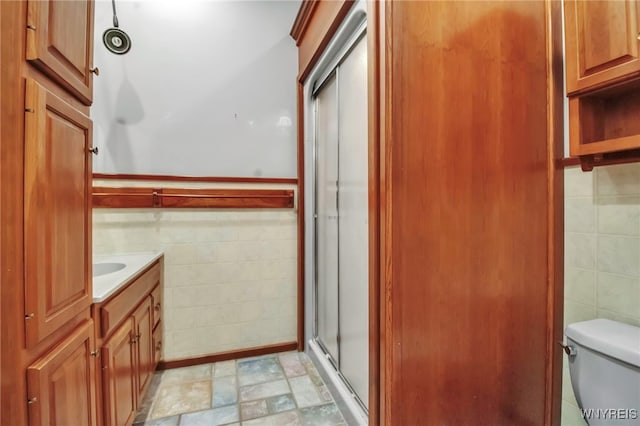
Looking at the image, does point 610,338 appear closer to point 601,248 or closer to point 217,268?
point 601,248

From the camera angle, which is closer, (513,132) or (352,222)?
(513,132)

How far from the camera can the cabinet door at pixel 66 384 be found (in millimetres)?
756

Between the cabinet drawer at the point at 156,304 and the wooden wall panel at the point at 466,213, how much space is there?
5.02 ft

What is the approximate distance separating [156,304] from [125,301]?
2.24ft

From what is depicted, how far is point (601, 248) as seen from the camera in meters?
1.20

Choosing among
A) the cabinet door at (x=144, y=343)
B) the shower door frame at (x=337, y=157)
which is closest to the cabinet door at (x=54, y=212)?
the cabinet door at (x=144, y=343)

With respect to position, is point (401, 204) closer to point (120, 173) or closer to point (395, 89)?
point (395, 89)

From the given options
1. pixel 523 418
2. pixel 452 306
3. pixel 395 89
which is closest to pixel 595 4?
pixel 395 89

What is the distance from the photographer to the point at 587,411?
1.08 m

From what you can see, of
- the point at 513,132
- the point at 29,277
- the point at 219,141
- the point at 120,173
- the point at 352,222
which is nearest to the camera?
the point at 29,277

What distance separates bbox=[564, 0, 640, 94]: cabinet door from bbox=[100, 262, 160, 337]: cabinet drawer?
2023 mm

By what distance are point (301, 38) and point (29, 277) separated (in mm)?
→ 2208

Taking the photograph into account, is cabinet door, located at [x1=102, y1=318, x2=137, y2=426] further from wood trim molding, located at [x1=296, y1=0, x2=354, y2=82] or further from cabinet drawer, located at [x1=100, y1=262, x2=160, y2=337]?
wood trim molding, located at [x1=296, y1=0, x2=354, y2=82]

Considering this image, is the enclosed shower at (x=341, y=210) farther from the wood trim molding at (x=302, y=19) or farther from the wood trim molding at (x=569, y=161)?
the wood trim molding at (x=569, y=161)
